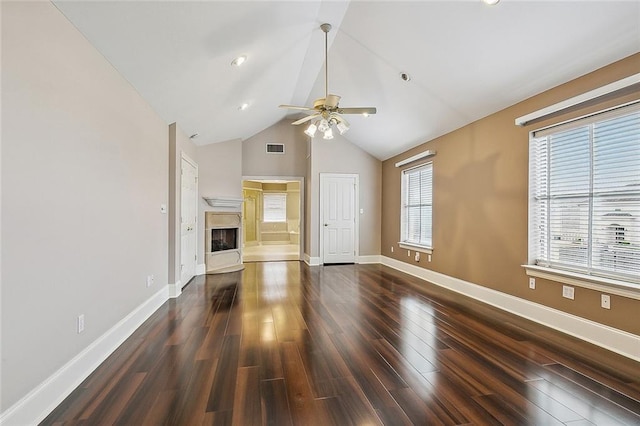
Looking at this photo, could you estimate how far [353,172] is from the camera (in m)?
7.48

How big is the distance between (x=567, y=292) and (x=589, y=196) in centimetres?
95

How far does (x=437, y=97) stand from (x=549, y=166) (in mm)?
1696

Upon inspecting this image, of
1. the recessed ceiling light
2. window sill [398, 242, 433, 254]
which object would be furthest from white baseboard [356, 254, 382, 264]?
the recessed ceiling light

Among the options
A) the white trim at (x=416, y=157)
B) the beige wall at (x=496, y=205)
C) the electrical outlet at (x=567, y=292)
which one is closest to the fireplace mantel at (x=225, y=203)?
the white trim at (x=416, y=157)

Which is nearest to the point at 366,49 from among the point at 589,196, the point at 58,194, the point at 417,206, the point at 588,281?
the point at 589,196

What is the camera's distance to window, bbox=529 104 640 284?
268 cm

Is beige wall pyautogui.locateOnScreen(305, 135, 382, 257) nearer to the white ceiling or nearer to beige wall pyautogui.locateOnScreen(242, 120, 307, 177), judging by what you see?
beige wall pyautogui.locateOnScreen(242, 120, 307, 177)

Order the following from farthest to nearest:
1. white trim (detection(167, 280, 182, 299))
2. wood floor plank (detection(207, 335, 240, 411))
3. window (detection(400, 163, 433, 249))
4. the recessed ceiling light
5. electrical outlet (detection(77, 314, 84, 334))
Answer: window (detection(400, 163, 433, 249))
white trim (detection(167, 280, 182, 299))
the recessed ceiling light
electrical outlet (detection(77, 314, 84, 334))
wood floor plank (detection(207, 335, 240, 411))

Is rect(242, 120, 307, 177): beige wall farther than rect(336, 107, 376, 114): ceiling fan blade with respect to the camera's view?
Yes

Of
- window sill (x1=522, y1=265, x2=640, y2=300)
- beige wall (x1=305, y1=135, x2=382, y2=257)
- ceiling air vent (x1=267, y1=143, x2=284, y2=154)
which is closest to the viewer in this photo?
window sill (x1=522, y1=265, x2=640, y2=300)

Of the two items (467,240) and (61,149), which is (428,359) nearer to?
(467,240)

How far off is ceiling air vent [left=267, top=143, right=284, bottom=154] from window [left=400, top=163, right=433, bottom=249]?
2951 millimetres

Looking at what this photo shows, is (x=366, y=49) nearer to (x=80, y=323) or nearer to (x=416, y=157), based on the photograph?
(x=416, y=157)

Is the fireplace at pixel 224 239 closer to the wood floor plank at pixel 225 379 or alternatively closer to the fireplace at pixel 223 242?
the fireplace at pixel 223 242
